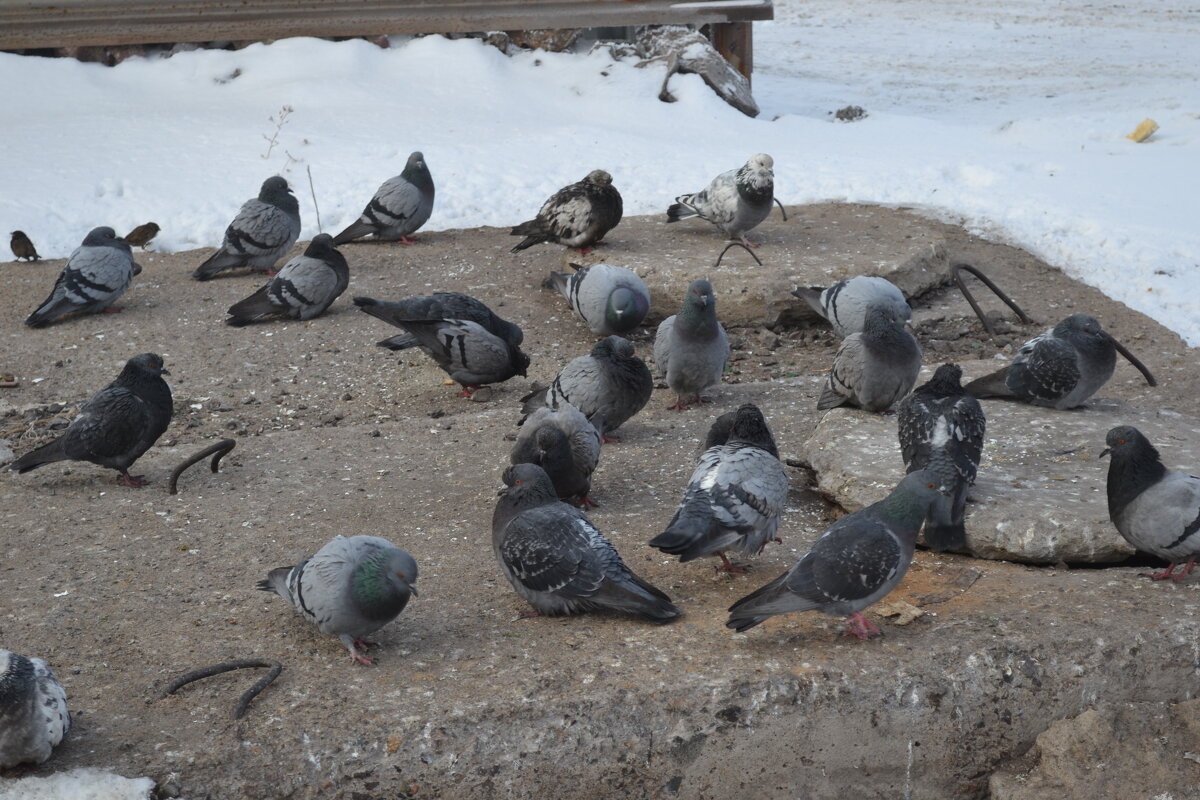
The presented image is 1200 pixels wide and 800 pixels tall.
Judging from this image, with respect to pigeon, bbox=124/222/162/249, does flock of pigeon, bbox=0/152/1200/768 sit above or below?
above

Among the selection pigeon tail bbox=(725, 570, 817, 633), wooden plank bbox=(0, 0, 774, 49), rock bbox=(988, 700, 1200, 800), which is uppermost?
wooden plank bbox=(0, 0, 774, 49)

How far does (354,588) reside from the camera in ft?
13.1

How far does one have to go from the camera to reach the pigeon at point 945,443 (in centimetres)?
467

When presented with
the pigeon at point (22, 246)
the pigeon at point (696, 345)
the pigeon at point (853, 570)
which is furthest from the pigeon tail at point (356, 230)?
the pigeon at point (853, 570)

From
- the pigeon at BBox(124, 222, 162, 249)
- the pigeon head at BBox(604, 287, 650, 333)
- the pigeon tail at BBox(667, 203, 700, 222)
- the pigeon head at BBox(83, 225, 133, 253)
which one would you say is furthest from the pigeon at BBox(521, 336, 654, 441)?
the pigeon at BBox(124, 222, 162, 249)

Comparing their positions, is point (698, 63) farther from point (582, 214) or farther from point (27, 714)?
point (27, 714)

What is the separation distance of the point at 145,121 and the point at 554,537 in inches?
363

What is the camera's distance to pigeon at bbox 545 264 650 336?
786cm

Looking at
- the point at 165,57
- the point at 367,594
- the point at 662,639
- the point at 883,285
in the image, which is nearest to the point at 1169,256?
the point at 883,285

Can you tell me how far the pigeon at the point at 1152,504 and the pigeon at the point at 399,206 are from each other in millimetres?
6678

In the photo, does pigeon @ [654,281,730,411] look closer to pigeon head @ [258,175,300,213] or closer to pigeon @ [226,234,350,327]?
pigeon @ [226,234,350,327]

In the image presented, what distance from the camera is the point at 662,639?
4.18 metres

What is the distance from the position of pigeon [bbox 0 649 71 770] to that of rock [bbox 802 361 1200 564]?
10.7ft

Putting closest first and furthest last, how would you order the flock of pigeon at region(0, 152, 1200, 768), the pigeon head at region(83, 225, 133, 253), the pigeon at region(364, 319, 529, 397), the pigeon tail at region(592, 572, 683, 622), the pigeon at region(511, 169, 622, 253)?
1. the flock of pigeon at region(0, 152, 1200, 768)
2. the pigeon tail at region(592, 572, 683, 622)
3. the pigeon at region(364, 319, 529, 397)
4. the pigeon head at region(83, 225, 133, 253)
5. the pigeon at region(511, 169, 622, 253)
